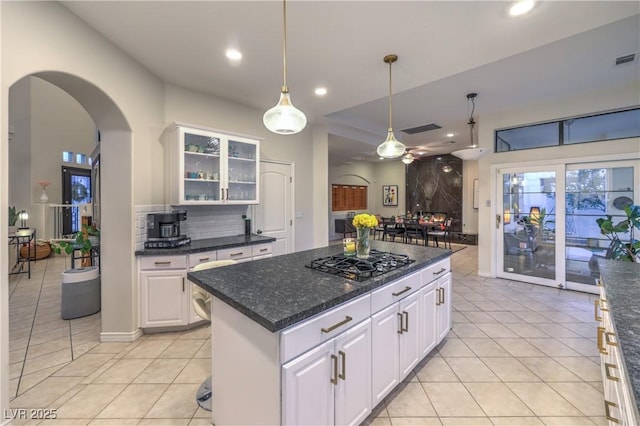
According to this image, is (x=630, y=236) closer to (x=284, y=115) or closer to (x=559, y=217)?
(x=559, y=217)

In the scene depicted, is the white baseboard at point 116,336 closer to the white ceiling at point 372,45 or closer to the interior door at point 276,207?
the interior door at point 276,207

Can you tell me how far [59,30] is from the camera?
203cm

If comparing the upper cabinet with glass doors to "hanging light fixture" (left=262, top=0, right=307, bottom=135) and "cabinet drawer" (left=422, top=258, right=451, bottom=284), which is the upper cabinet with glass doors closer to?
"hanging light fixture" (left=262, top=0, right=307, bottom=135)

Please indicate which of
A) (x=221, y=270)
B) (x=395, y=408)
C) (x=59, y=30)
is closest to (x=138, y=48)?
(x=59, y=30)

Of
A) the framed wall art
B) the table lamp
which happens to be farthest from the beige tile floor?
the framed wall art

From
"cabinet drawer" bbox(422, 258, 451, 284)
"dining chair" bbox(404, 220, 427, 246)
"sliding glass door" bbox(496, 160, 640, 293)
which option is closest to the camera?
"cabinet drawer" bbox(422, 258, 451, 284)

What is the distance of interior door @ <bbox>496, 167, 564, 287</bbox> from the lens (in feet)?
14.4

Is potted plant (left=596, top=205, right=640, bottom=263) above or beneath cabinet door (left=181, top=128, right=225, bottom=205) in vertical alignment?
beneath

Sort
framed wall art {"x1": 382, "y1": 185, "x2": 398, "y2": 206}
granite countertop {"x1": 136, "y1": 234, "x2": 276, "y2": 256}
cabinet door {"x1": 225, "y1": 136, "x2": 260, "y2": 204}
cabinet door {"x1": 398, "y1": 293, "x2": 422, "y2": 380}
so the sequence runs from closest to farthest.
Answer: cabinet door {"x1": 398, "y1": 293, "x2": 422, "y2": 380} → granite countertop {"x1": 136, "y1": 234, "x2": 276, "y2": 256} → cabinet door {"x1": 225, "y1": 136, "x2": 260, "y2": 204} → framed wall art {"x1": 382, "y1": 185, "x2": 398, "y2": 206}

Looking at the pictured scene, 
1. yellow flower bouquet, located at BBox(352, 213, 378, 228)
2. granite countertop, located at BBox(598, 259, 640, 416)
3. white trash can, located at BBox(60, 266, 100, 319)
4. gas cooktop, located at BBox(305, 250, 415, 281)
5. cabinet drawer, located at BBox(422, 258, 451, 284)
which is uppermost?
yellow flower bouquet, located at BBox(352, 213, 378, 228)

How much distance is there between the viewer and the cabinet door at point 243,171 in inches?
144

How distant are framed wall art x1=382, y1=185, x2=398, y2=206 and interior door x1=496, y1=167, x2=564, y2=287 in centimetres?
584

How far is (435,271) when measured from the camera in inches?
94.0

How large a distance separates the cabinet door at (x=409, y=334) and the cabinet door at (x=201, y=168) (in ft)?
8.16
